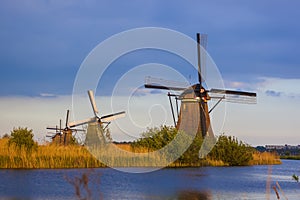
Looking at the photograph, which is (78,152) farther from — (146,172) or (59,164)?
(146,172)

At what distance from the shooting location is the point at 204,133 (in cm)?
Result: 3002

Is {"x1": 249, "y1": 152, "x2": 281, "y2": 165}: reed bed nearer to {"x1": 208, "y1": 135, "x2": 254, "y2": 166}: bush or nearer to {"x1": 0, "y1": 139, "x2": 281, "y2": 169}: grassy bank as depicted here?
{"x1": 208, "y1": 135, "x2": 254, "y2": 166}: bush

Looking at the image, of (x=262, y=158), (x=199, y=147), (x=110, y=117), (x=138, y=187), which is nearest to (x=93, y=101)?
(x=110, y=117)

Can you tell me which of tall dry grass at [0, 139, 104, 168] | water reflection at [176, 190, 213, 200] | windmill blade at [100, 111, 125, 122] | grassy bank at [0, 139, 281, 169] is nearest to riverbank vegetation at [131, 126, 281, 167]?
grassy bank at [0, 139, 281, 169]

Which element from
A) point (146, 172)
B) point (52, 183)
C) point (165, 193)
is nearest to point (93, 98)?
point (146, 172)

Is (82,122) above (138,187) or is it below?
above

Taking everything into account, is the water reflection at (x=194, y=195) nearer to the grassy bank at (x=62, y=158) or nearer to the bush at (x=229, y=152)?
the grassy bank at (x=62, y=158)

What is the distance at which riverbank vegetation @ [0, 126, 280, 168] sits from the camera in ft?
74.8

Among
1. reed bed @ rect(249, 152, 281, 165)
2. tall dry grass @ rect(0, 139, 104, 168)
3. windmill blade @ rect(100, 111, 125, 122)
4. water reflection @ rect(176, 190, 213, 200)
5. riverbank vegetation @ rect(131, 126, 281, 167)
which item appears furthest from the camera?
windmill blade @ rect(100, 111, 125, 122)

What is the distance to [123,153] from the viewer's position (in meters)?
24.7

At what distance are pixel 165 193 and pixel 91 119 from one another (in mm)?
21143

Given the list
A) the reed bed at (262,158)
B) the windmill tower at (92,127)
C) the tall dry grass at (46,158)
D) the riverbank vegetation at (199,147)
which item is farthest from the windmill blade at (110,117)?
the tall dry grass at (46,158)

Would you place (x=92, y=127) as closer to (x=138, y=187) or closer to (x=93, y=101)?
(x=93, y=101)

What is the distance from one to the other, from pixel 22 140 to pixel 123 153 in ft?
15.8
